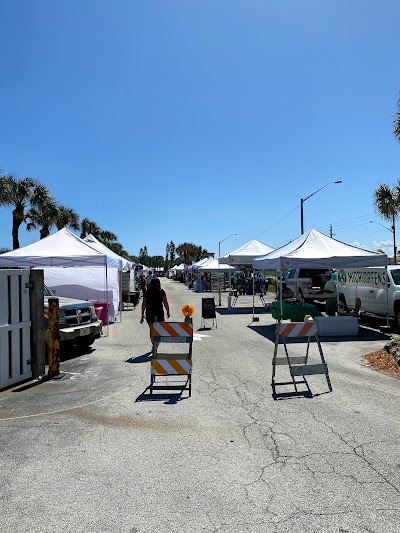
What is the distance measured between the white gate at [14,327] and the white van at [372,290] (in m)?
9.89

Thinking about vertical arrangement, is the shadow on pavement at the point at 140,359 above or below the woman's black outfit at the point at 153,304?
below

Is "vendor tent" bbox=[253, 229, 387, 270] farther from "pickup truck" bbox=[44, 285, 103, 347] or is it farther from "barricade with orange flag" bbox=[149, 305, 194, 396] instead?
"barricade with orange flag" bbox=[149, 305, 194, 396]

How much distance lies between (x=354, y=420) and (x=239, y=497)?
2424 mm

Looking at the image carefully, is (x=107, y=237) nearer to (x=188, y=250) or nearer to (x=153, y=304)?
(x=188, y=250)

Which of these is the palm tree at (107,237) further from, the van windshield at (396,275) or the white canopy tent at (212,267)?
the van windshield at (396,275)

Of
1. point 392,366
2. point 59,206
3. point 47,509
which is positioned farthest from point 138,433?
point 59,206

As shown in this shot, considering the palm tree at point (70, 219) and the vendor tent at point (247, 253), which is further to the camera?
the palm tree at point (70, 219)

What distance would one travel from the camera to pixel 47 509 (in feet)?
11.3

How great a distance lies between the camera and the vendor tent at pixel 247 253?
21.5 meters

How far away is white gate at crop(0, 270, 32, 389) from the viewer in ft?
23.0

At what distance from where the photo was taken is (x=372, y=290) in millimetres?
14633

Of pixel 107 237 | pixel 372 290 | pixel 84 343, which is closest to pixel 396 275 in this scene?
pixel 372 290

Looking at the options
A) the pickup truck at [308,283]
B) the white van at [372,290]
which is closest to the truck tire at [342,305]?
the white van at [372,290]

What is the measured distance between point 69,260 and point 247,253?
1117cm
